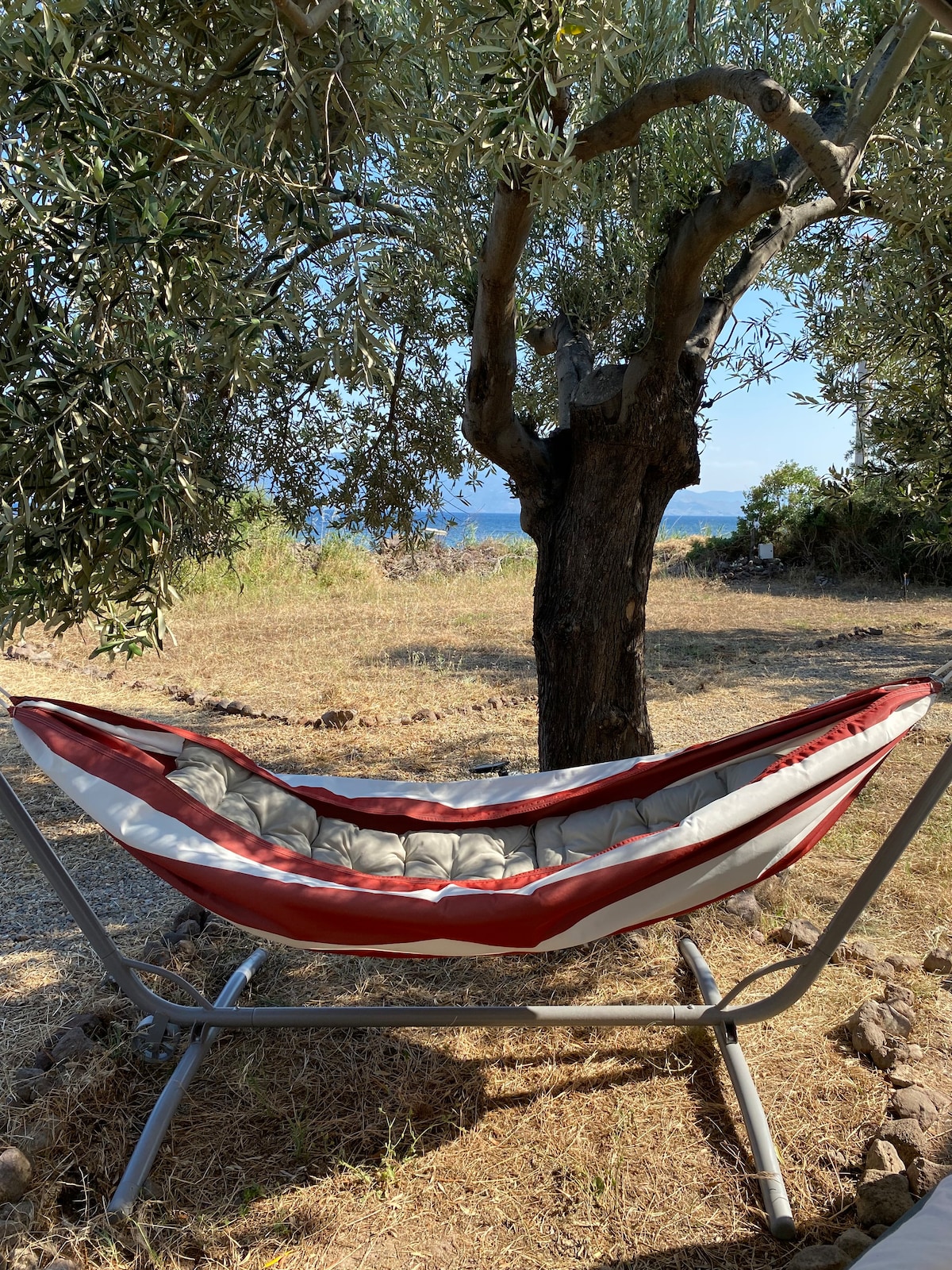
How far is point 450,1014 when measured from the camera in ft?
6.53

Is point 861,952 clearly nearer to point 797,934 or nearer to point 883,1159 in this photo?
point 797,934

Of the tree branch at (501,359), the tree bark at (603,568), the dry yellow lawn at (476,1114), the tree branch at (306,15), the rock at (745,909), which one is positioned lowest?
the dry yellow lawn at (476,1114)

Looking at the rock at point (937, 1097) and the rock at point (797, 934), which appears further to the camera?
the rock at point (797, 934)

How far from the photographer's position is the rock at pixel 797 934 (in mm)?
2809

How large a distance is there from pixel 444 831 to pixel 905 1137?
48.8 inches

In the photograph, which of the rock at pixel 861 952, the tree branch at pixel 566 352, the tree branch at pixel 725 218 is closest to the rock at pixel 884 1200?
the rock at pixel 861 952

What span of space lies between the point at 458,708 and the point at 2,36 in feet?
14.4

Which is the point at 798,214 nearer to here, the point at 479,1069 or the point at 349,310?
the point at 349,310

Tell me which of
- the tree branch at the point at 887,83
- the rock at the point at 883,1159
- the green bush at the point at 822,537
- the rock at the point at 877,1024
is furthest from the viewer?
the green bush at the point at 822,537

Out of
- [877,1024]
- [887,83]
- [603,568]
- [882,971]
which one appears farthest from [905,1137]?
[887,83]

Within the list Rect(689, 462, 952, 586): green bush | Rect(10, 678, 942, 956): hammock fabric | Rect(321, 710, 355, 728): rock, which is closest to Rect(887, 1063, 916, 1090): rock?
Rect(10, 678, 942, 956): hammock fabric

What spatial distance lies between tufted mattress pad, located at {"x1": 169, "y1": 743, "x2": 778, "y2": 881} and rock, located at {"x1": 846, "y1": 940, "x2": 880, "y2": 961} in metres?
0.88

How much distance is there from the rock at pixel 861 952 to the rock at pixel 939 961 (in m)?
0.14

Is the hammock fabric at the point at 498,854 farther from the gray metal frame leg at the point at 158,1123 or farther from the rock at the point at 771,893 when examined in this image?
the rock at the point at 771,893
